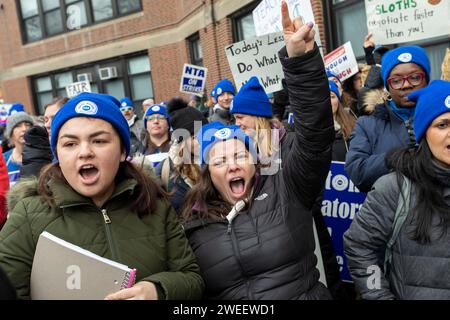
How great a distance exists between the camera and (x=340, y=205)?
367cm

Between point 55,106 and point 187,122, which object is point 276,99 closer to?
point 187,122

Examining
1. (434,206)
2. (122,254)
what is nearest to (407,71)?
(434,206)

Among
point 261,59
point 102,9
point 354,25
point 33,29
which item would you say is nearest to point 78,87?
point 261,59

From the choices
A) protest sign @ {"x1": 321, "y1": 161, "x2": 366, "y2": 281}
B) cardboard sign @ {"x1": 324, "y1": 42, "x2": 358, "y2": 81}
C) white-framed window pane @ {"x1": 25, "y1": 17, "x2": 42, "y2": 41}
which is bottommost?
protest sign @ {"x1": 321, "y1": 161, "x2": 366, "y2": 281}

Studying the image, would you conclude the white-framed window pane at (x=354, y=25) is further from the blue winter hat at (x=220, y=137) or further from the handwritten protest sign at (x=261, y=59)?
the blue winter hat at (x=220, y=137)

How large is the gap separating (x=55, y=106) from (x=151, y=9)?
1132cm

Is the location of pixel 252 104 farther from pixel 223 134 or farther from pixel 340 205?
pixel 340 205

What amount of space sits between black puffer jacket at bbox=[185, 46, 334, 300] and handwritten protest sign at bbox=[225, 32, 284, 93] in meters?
2.37

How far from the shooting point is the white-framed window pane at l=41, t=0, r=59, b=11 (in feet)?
58.0

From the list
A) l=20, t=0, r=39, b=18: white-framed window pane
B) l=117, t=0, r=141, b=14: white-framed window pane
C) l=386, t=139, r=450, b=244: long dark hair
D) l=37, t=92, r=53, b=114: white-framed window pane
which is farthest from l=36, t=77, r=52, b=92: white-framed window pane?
l=386, t=139, r=450, b=244: long dark hair

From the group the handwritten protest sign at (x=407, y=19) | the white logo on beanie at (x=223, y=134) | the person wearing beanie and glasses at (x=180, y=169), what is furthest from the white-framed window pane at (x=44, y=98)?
the white logo on beanie at (x=223, y=134)

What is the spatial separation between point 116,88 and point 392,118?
48.9 ft

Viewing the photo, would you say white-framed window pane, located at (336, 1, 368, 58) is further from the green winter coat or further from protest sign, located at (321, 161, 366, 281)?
the green winter coat
